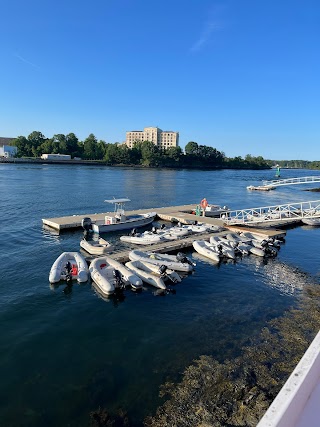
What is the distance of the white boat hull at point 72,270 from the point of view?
2292 centimetres

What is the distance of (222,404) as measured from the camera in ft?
39.6

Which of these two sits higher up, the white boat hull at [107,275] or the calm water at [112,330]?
the white boat hull at [107,275]

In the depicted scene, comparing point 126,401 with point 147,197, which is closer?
point 126,401

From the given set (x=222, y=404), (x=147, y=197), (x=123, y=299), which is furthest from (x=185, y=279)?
(x=147, y=197)

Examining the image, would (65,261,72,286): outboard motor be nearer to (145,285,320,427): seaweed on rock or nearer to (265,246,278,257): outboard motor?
(145,285,320,427): seaweed on rock

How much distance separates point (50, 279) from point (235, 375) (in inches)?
570

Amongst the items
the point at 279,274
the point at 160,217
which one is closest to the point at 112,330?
the point at 279,274

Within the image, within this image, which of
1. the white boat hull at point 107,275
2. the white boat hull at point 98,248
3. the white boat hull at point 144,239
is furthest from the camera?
the white boat hull at point 144,239

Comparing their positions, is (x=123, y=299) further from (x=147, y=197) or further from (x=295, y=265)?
(x=147, y=197)

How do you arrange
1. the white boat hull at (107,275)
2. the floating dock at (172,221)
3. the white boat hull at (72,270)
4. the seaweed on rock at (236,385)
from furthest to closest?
the floating dock at (172,221), the white boat hull at (72,270), the white boat hull at (107,275), the seaweed on rock at (236,385)

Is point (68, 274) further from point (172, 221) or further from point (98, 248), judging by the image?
point (172, 221)

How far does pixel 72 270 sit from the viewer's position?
23.8 meters

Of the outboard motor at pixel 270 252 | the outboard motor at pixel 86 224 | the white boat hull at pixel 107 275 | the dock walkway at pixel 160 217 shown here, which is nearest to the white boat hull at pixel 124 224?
the outboard motor at pixel 86 224

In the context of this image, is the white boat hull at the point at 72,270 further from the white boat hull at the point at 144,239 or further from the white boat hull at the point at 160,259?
the white boat hull at the point at 144,239
